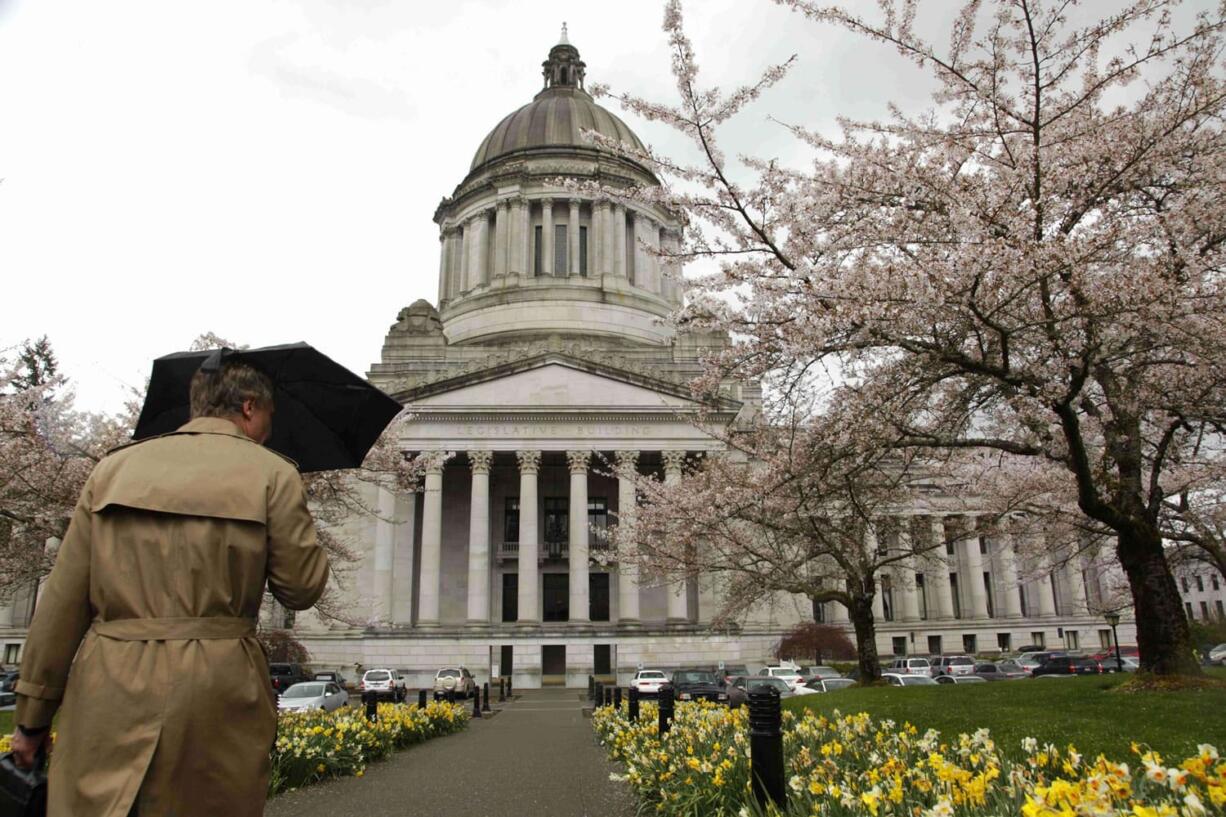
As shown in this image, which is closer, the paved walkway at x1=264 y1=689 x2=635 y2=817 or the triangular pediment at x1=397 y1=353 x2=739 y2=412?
the paved walkway at x1=264 y1=689 x2=635 y2=817

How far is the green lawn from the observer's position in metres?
9.45

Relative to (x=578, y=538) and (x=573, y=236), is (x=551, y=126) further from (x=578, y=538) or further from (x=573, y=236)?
(x=578, y=538)

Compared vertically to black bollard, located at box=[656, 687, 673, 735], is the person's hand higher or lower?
higher

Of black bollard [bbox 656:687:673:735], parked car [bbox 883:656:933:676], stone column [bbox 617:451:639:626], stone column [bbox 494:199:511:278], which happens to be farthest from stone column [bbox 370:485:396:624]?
black bollard [bbox 656:687:673:735]

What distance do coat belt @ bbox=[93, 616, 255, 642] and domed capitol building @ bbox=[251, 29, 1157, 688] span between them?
2978cm

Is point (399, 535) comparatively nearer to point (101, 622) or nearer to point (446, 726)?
point (446, 726)

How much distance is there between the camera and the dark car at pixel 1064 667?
40.7 metres

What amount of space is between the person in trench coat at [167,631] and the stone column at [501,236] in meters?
61.8

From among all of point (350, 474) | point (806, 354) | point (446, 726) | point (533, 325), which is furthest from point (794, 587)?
point (533, 325)

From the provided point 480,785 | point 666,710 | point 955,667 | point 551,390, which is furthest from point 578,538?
point 480,785

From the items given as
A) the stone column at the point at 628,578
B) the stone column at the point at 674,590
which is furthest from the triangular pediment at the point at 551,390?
the stone column at the point at 628,578

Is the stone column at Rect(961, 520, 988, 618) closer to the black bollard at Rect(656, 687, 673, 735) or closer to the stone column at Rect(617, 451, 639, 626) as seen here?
the stone column at Rect(617, 451, 639, 626)

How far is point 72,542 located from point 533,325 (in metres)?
58.6

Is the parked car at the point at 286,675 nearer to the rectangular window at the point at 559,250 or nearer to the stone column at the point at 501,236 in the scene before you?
the stone column at the point at 501,236
